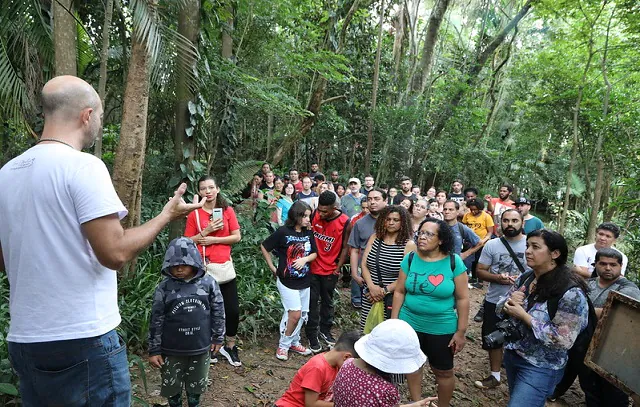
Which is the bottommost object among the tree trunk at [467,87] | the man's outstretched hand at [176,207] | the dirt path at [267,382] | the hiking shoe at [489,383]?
the dirt path at [267,382]

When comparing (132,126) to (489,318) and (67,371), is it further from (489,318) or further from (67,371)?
(489,318)

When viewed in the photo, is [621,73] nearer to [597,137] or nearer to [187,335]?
[597,137]

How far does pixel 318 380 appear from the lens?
2334 millimetres

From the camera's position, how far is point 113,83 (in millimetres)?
7746

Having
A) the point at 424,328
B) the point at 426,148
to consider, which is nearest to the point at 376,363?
the point at 424,328

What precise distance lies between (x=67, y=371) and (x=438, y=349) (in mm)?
2625

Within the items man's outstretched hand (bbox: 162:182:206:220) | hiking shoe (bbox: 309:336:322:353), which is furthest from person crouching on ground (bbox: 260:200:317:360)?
man's outstretched hand (bbox: 162:182:206:220)

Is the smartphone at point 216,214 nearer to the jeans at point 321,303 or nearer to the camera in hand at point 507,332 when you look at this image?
the jeans at point 321,303

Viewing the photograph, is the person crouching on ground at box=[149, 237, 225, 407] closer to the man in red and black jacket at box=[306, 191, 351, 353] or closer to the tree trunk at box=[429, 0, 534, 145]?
the man in red and black jacket at box=[306, 191, 351, 353]

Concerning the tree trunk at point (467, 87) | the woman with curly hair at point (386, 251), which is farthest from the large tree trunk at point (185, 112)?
the tree trunk at point (467, 87)

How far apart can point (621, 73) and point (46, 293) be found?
41.3 ft

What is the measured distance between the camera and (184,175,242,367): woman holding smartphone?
3871 millimetres

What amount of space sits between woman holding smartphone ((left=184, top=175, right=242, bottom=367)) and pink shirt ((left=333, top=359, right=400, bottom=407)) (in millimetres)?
2232

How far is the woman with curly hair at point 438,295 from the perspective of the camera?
10.4ft
